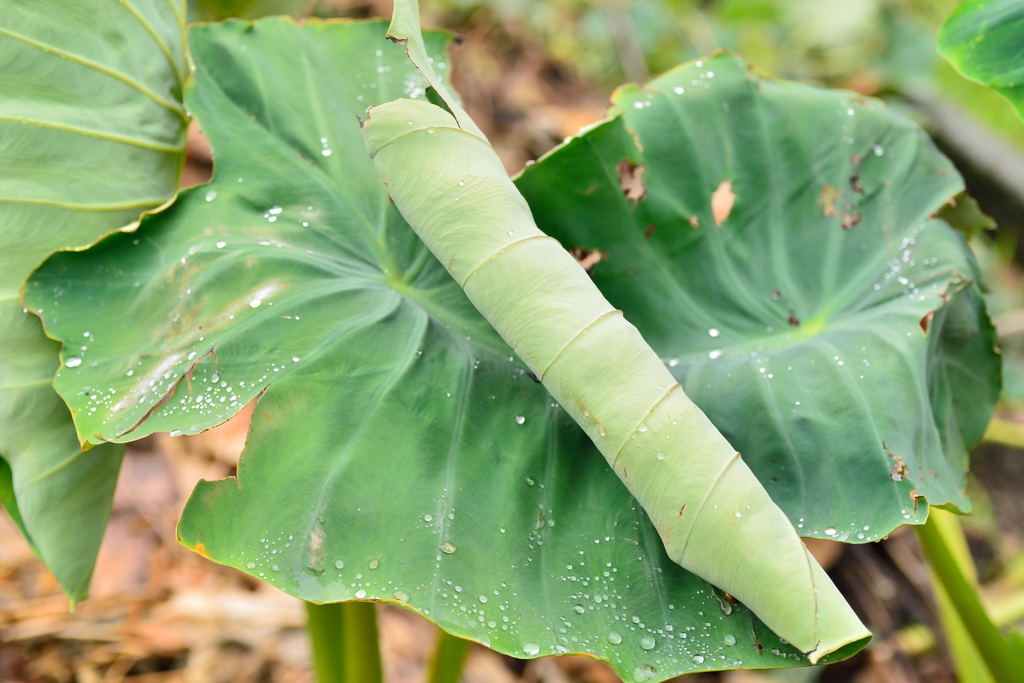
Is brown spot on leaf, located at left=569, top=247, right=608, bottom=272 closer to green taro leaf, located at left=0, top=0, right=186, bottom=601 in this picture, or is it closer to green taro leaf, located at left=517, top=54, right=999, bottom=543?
green taro leaf, located at left=517, top=54, right=999, bottom=543

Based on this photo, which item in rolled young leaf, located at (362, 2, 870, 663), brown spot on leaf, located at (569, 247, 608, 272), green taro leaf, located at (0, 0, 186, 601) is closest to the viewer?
rolled young leaf, located at (362, 2, 870, 663)

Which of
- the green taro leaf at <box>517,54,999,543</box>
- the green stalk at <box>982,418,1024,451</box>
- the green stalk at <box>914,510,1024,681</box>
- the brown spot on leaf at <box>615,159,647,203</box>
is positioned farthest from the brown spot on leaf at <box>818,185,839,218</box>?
the green stalk at <box>982,418,1024,451</box>

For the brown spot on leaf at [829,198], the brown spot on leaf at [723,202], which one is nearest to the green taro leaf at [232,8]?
the brown spot on leaf at [723,202]

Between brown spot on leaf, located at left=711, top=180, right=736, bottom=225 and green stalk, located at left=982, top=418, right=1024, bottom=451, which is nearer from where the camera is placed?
brown spot on leaf, located at left=711, top=180, right=736, bottom=225

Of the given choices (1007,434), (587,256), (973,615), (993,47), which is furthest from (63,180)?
(1007,434)

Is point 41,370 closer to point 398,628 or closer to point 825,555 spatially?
point 398,628

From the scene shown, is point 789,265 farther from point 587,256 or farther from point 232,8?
point 232,8

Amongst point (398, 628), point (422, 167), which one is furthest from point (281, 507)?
point (398, 628)
